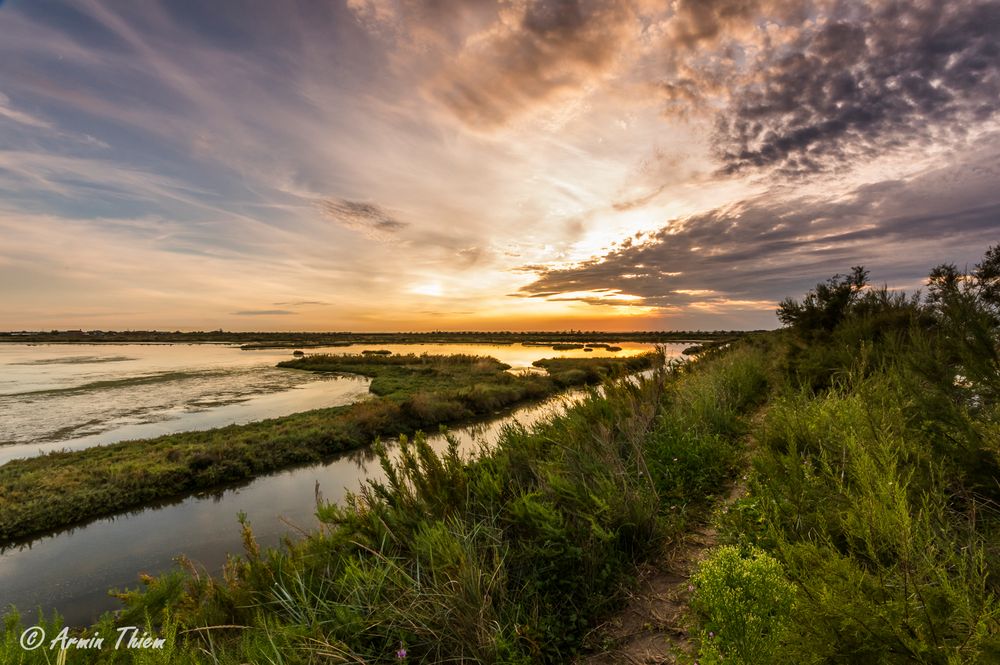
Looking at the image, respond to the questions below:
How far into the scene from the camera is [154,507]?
1215 centimetres

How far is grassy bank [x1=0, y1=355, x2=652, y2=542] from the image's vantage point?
1127 centimetres

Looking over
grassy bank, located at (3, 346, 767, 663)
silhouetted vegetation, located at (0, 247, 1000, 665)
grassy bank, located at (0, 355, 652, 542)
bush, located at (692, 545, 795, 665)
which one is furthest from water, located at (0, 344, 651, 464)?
bush, located at (692, 545, 795, 665)

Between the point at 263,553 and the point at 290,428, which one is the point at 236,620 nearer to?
the point at 263,553

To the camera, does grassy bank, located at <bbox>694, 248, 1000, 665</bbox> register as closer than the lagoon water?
Yes

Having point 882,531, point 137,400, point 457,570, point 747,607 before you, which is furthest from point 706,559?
point 137,400

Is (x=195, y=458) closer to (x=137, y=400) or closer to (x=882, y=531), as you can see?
(x=137, y=400)

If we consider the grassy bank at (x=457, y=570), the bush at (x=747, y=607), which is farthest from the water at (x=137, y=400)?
the bush at (x=747, y=607)

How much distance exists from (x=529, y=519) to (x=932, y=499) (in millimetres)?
3263

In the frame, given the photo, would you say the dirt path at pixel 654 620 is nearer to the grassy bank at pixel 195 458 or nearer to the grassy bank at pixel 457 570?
the grassy bank at pixel 457 570

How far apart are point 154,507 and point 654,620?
1478cm

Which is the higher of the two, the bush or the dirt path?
the bush

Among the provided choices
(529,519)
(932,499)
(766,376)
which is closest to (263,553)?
(529,519)

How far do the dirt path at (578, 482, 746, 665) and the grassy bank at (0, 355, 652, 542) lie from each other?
19.8ft

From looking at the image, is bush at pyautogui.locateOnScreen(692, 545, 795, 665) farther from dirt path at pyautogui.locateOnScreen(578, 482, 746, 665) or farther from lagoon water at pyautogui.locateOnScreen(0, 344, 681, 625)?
lagoon water at pyautogui.locateOnScreen(0, 344, 681, 625)
